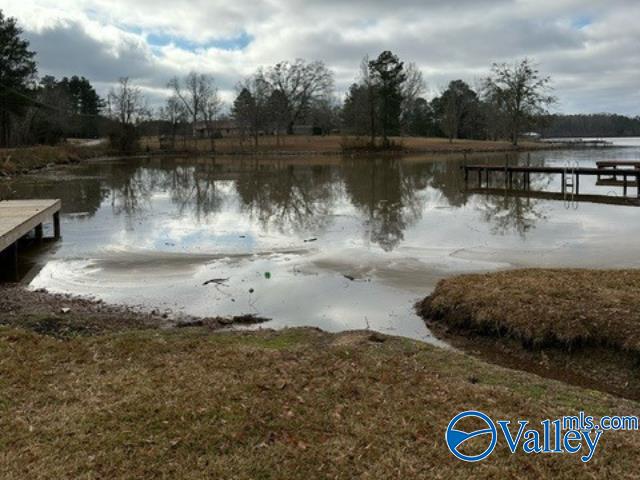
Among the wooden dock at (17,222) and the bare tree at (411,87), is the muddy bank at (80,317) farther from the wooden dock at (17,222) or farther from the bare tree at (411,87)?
the bare tree at (411,87)

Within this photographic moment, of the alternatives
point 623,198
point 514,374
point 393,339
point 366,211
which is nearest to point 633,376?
point 514,374

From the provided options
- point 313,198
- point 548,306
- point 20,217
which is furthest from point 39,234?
point 548,306

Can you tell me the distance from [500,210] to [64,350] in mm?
16624

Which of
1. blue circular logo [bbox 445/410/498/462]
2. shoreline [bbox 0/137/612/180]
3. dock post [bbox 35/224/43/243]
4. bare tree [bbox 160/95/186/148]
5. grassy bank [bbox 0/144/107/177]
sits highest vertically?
bare tree [bbox 160/95/186/148]

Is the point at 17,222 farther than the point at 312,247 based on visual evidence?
No

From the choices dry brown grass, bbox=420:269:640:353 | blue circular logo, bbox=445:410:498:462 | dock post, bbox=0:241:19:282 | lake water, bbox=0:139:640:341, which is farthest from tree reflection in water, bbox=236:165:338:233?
blue circular logo, bbox=445:410:498:462

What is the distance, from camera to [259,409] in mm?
4156

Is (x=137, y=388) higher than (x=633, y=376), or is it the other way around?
(x=137, y=388)

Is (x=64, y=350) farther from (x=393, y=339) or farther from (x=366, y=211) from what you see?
(x=366, y=211)

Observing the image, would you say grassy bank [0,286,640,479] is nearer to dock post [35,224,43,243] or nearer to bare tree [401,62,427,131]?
dock post [35,224,43,243]

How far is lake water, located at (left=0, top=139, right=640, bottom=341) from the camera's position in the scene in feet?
29.8

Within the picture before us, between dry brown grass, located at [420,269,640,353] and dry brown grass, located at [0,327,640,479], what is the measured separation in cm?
150

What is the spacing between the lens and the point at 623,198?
72.5 ft

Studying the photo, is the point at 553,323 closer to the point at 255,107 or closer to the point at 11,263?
the point at 11,263
